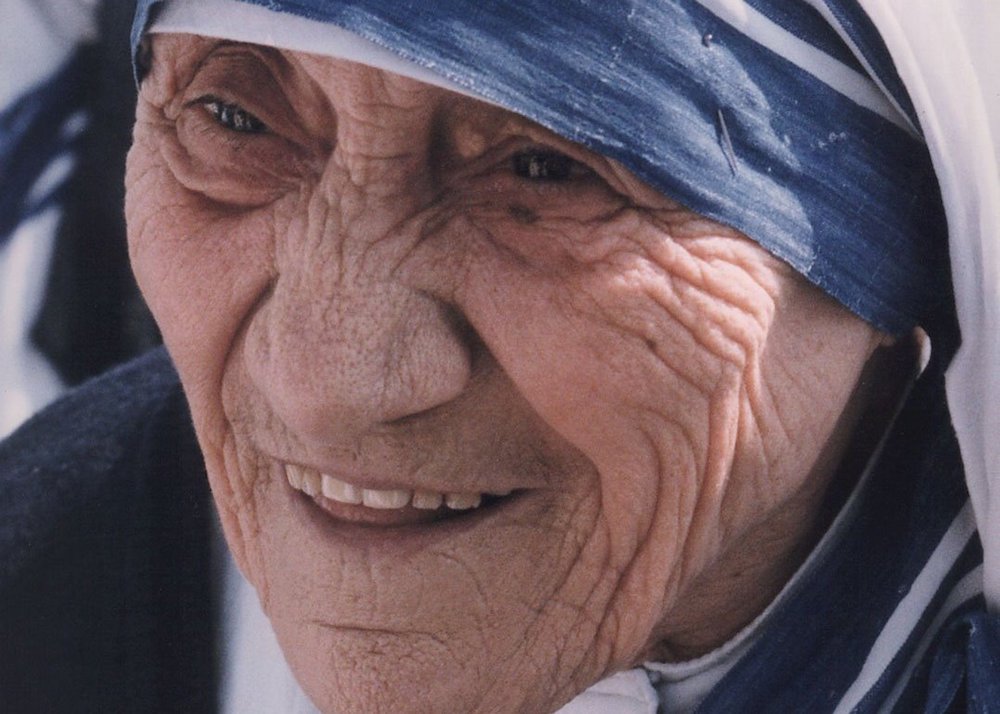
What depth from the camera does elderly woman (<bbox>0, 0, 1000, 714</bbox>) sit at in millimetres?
1882

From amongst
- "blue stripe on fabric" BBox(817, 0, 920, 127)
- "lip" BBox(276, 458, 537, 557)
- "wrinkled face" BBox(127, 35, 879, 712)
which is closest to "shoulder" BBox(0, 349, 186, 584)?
"wrinkled face" BBox(127, 35, 879, 712)

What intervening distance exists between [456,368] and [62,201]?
121 inches

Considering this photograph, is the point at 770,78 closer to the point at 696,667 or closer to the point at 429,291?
the point at 429,291

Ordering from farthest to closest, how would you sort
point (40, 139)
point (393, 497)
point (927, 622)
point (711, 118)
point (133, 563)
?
point (40, 139) → point (133, 563) → point (927, 622) → point (393, 497) → point (711, 118)

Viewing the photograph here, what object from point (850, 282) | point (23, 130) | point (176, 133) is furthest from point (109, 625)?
point (23, 130)

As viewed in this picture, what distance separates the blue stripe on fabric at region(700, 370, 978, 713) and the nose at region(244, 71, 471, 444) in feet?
2.44

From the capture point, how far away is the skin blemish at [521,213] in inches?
76.6

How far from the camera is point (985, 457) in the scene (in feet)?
6.75

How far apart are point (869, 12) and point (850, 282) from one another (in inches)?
13.9

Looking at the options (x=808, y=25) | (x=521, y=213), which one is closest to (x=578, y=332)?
(x=521, y=213)

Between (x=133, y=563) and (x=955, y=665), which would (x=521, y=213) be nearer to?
(x=955, y=665)

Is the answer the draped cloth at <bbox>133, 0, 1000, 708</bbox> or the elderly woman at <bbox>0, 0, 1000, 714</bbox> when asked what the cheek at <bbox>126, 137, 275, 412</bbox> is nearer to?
the elderly woman at <bbox>0, 0, 1000, 714</bbox>

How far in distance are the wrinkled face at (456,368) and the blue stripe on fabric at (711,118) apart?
0.18 feet

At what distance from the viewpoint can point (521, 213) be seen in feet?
6.40
